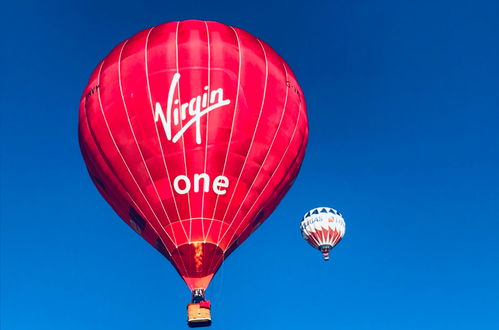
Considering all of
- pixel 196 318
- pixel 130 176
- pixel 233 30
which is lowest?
pixel 196 318

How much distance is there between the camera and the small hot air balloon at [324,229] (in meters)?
26.8

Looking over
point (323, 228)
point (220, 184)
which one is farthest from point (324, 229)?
point (220, 184)

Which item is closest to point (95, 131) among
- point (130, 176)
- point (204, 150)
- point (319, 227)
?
point (130, 176)

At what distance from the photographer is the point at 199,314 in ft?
58.1

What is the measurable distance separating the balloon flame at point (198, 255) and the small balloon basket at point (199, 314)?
0.82 m

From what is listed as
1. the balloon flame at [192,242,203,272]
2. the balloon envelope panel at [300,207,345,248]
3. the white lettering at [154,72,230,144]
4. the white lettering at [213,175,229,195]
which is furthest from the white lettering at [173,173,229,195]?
the balloon envelope panel at [300,207,345,248]

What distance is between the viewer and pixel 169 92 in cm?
1869

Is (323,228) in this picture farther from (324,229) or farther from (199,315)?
(199,315)

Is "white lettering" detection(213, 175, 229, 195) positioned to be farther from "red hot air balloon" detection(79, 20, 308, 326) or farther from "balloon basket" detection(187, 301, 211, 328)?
"balloon basket" detection(187, 301, 211, 328)

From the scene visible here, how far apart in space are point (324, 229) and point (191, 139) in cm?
979

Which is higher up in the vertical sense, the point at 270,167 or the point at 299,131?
the point at 299,131

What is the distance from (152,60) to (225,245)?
493cm

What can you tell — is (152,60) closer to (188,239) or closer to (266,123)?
(266,123)

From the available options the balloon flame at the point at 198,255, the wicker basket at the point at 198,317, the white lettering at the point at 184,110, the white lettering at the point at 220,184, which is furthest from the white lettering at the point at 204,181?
the wicker basket at the point at 198,317
